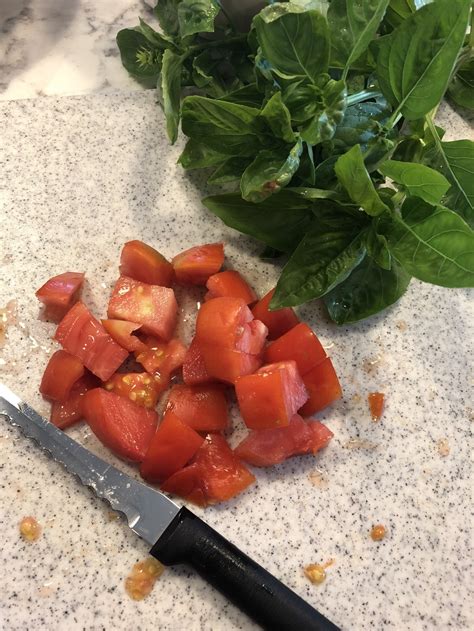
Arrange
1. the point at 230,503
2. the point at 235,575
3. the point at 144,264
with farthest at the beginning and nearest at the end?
1. the point at 144,264
2. the point at 230,503
3. the point at 235,575

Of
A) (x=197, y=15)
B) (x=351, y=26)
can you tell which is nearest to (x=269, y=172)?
(x=351, y=26)

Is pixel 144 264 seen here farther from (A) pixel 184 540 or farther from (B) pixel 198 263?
(A) pixel 184 540

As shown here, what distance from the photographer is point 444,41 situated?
32.3 inches

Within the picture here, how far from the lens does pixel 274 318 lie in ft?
3.22

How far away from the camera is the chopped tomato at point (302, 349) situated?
3.04ft

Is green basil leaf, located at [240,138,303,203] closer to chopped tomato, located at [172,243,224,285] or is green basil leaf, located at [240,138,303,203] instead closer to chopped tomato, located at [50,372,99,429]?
chopped tomato, located at [172,243,224,285]

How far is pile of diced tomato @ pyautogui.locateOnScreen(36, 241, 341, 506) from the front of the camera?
88 cm

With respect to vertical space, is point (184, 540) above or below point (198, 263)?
below

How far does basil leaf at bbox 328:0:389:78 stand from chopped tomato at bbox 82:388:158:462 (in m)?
0.54

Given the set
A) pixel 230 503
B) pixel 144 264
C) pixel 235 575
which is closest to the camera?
pixel 235 575

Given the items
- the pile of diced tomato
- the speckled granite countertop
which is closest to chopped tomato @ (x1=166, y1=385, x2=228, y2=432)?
the pile of diced tomato

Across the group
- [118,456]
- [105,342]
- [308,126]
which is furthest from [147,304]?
[308,126]

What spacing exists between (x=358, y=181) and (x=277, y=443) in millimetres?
371

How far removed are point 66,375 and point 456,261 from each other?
549 mm
